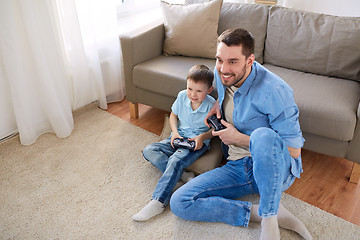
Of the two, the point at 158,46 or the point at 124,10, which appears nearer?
the point at 158,46

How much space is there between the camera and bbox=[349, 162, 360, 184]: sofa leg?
1.96 m

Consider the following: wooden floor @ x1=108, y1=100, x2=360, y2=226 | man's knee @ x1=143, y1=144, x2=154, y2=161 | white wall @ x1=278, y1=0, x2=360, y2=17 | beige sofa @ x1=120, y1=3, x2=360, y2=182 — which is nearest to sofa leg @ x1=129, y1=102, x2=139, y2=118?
beige sofa @ x1=120, y1=3, x2=360, y2=182

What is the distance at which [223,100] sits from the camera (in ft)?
5.96

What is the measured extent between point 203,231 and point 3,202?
1075 mm

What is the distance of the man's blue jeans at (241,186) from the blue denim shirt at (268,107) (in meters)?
0.08

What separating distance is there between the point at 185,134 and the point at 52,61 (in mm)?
993

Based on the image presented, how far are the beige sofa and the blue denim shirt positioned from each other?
0.41 meters

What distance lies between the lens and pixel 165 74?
228cm

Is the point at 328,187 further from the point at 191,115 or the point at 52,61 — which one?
the point at 52,61

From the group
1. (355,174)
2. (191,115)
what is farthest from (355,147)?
(191,115)

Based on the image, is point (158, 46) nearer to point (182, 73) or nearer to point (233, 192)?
point (182, 73)

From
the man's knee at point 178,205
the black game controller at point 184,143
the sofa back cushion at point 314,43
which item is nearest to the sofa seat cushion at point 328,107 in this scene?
the sofa back cushion at point 314,43

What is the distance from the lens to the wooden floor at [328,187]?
183 centimetres

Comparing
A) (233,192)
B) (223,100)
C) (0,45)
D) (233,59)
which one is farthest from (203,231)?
(0,45)
